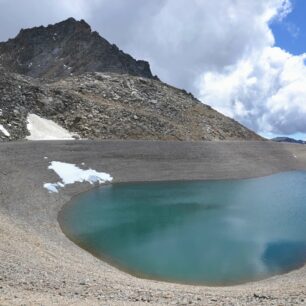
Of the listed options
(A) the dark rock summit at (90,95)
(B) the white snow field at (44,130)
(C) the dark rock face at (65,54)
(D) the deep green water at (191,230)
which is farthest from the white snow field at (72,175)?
(C) the dark rock face at (65,54)

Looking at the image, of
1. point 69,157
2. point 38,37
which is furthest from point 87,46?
point 69,157

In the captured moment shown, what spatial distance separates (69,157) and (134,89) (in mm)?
37865

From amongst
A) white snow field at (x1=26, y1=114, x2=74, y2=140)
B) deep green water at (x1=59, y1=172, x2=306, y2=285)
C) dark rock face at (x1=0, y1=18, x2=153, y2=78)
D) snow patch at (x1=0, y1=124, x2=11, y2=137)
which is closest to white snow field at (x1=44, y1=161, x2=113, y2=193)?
deep green water at (x1=59, y1=172, x2=306, y2=285)

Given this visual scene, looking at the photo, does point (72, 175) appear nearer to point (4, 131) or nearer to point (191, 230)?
point (4, 131)

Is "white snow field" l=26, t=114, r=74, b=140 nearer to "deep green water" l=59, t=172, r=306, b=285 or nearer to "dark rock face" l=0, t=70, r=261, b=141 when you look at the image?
"dark rock face" l=0, t=70, r=261, b=141

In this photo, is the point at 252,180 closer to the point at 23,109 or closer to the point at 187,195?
the point at 187,195

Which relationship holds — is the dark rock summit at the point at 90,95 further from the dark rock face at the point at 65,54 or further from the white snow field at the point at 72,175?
the white snow field at the point at 72,175

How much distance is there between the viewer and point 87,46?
10438 cm

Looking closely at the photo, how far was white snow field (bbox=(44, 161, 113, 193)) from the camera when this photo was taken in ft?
128

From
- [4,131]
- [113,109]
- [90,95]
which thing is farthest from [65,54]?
[4,131]

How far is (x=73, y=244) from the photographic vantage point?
24.3 metres

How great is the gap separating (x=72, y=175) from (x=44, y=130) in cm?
1519

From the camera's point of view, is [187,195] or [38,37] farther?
[38,37]

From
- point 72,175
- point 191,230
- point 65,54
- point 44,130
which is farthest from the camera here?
point 65,54
